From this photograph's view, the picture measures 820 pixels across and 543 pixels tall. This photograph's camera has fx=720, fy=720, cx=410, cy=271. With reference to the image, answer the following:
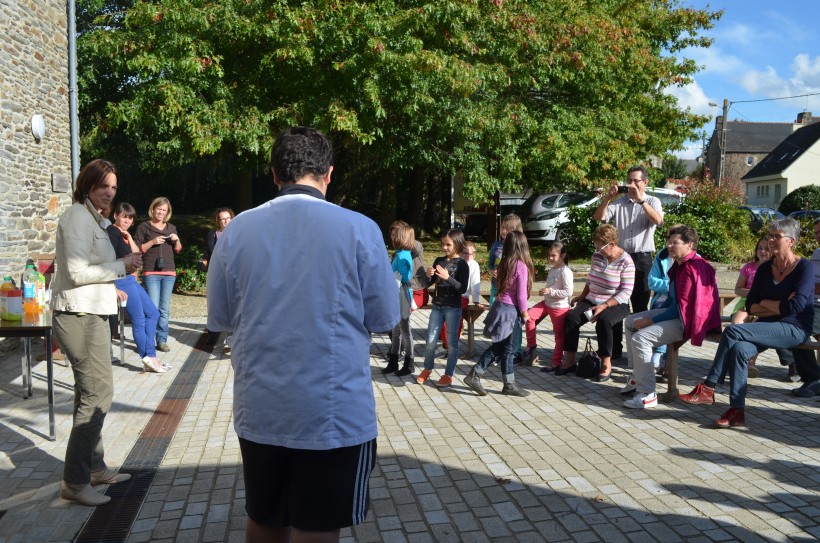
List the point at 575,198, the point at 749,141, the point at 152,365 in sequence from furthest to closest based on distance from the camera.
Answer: the point at 749,141 → the point at 575,198 → the point at 152,365

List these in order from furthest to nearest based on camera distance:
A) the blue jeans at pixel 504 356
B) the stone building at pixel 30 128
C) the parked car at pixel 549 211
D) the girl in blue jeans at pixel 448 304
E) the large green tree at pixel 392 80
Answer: the parked car at pixel 549 211
the large green tree at pixel 392 80
the stone building at pixel 30 128
the girl in blue jeans at pixel 448 304
the blue jeans at pixel 504 356

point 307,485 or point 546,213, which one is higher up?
point 546,213

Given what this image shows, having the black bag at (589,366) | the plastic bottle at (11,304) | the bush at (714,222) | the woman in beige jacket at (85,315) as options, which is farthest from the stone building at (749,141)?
the woman in beige jacket at (85,315)

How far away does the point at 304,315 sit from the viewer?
226cm

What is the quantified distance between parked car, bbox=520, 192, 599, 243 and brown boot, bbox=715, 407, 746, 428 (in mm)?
14646

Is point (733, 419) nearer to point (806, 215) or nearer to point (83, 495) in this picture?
point (83, 495)

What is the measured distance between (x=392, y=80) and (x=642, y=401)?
808cm

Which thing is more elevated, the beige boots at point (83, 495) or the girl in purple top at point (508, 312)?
the girl in purple top at point (508, 312)

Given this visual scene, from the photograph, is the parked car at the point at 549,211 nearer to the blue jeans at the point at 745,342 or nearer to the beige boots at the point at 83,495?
the blue jeans at the point at 745,342

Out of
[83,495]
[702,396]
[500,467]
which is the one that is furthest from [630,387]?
[83,495]

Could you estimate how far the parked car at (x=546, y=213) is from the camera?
802 inches

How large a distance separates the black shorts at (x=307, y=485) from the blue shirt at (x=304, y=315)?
6cm

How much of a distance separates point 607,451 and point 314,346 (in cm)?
328

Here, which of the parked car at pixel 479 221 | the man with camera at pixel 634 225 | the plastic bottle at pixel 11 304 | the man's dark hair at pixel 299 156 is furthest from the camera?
the parked car at pixel 479 221
